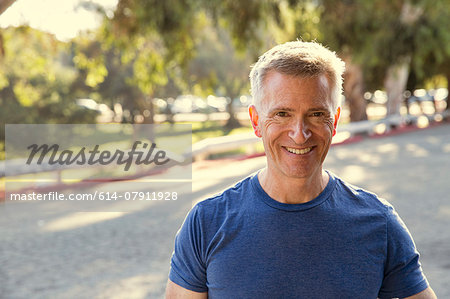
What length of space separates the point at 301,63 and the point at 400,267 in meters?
0.82

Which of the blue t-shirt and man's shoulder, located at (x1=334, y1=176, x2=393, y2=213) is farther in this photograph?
man's shoulder, located at (x1=334, y1=176, x2=393, y2=213)

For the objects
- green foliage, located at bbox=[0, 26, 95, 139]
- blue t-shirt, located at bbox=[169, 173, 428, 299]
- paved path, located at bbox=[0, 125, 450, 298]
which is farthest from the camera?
green foliage, located at bbox=[0, 26, 95, 139]

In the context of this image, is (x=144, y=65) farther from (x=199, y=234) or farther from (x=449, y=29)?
(x=199, y=234)

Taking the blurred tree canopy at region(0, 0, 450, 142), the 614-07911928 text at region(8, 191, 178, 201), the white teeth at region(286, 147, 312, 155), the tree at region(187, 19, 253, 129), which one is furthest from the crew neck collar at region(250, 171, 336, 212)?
the tree at region(187, 19, 253, 129)

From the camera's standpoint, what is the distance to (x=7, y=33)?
1489cm

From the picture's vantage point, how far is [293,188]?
2.17 m

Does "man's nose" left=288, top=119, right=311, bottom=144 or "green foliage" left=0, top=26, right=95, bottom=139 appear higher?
"man's nose" left=288, top=119, right=311, bottom=144

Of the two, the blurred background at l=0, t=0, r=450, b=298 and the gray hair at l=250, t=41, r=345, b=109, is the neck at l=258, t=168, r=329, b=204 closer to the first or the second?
the gray hair at l=250, t=41, r=345, b=109

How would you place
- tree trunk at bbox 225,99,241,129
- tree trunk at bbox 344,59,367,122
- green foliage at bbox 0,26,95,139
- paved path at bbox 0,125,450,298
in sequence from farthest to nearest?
1. tree trunk at bbox 225,99,241,129
2. green foliage at bbox 0,26,95,139
3. tree trunk at bbox 344,59,367,122
4. paved path at bbox 0,125,450,298

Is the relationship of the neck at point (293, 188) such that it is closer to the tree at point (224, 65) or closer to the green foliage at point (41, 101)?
the green foliage at point (41, 101)

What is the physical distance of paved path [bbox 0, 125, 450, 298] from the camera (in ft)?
19.9

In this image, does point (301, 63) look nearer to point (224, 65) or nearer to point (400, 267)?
point (400, 267)

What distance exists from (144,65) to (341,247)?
48.4 feet

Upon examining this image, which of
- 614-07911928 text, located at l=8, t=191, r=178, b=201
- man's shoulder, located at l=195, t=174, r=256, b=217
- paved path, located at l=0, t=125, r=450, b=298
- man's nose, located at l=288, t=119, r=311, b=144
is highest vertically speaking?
man's nose, located at l=288, t=119, r=311, b=144
